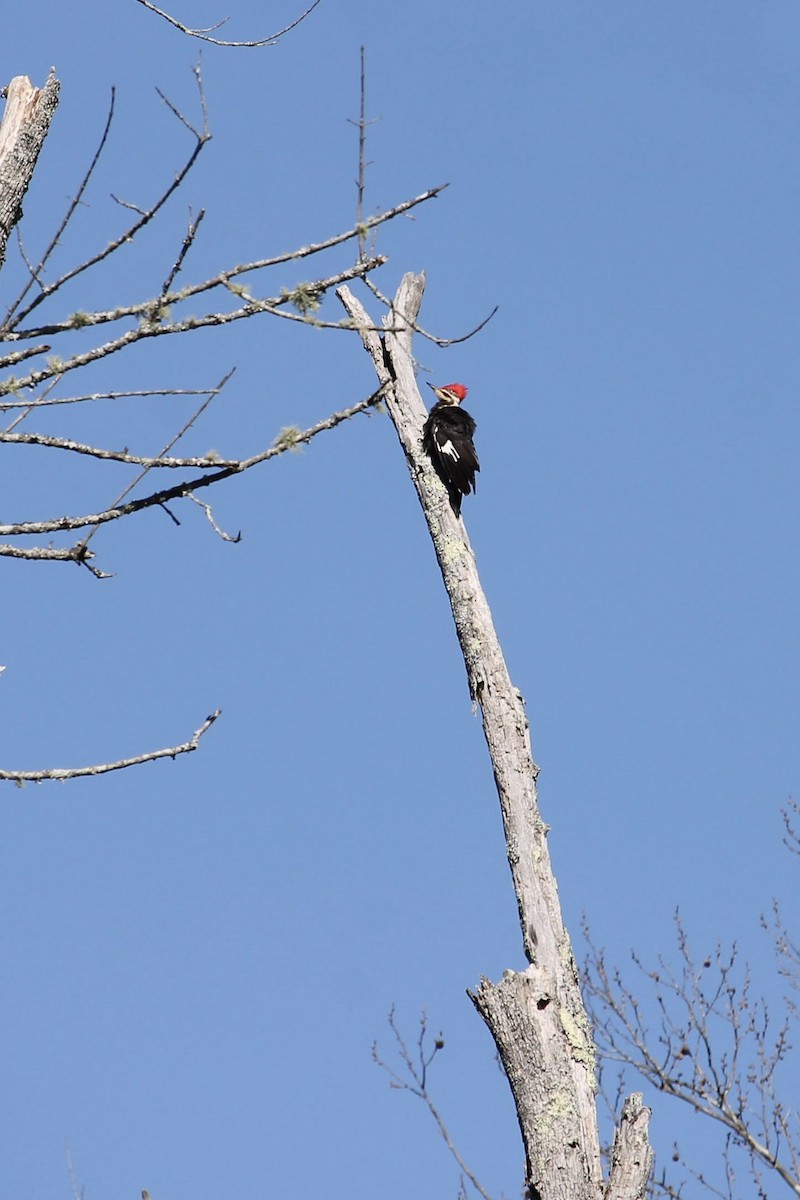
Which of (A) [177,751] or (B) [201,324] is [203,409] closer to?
(B) [201,324]

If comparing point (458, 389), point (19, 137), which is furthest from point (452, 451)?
point (19, 137)

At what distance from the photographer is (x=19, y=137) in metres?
3.29

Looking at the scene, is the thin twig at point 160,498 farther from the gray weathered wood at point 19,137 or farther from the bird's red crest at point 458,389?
the bird's red crest at point 458,389

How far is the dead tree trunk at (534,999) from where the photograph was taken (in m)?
5.32

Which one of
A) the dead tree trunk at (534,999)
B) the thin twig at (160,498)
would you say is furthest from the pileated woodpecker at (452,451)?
the thin twig at (160,498)

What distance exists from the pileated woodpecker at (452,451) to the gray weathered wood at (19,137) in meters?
4.01

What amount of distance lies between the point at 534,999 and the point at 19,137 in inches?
163

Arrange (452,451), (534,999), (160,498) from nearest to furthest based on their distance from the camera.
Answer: (160,498) < (534,999) < (452,451)

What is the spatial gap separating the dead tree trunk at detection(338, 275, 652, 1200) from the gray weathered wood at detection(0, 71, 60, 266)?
1716mm

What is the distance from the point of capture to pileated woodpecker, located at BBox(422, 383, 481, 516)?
717 centimetres

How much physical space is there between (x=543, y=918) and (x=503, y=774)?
741 mm

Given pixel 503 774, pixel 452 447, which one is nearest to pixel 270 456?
pixel 503 774

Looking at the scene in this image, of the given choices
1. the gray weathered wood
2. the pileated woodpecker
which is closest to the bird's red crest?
the pileated woodpecker

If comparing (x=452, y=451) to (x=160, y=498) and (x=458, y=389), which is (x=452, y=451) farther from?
(x=160, y=498)
